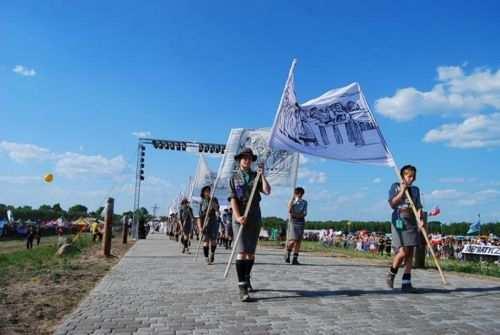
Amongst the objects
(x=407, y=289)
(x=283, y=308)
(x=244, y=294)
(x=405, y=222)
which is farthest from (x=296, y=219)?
(x=283, y=308)

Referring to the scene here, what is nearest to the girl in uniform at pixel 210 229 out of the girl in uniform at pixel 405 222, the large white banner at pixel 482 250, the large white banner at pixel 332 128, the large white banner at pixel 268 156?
the large white banner at pixel 332 128

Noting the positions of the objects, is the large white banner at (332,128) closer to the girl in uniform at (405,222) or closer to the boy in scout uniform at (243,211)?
the girl in uniform at (405,222)

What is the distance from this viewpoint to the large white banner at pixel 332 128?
8391 mm

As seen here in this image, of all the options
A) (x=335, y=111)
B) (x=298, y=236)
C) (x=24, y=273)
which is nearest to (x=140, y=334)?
(x=24, y=273)

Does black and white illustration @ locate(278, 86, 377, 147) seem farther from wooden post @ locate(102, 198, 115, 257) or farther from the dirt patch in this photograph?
wooden post @ locate(102, 198, 115, 257)

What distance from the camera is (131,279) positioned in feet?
24.8

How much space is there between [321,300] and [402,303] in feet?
3.11

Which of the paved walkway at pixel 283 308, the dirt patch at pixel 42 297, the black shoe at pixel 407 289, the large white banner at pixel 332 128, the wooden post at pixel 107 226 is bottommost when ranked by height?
the dirt patch at pixel 42 297

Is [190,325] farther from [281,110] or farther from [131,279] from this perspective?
[281,110]

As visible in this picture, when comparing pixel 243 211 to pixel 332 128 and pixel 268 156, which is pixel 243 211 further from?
pixel 268 156

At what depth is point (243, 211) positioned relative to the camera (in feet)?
20.8

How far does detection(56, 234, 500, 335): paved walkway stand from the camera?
171 inches

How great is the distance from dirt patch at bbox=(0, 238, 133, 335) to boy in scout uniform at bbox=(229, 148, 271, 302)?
205 cm

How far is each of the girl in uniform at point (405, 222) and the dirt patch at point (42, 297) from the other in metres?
4.34
